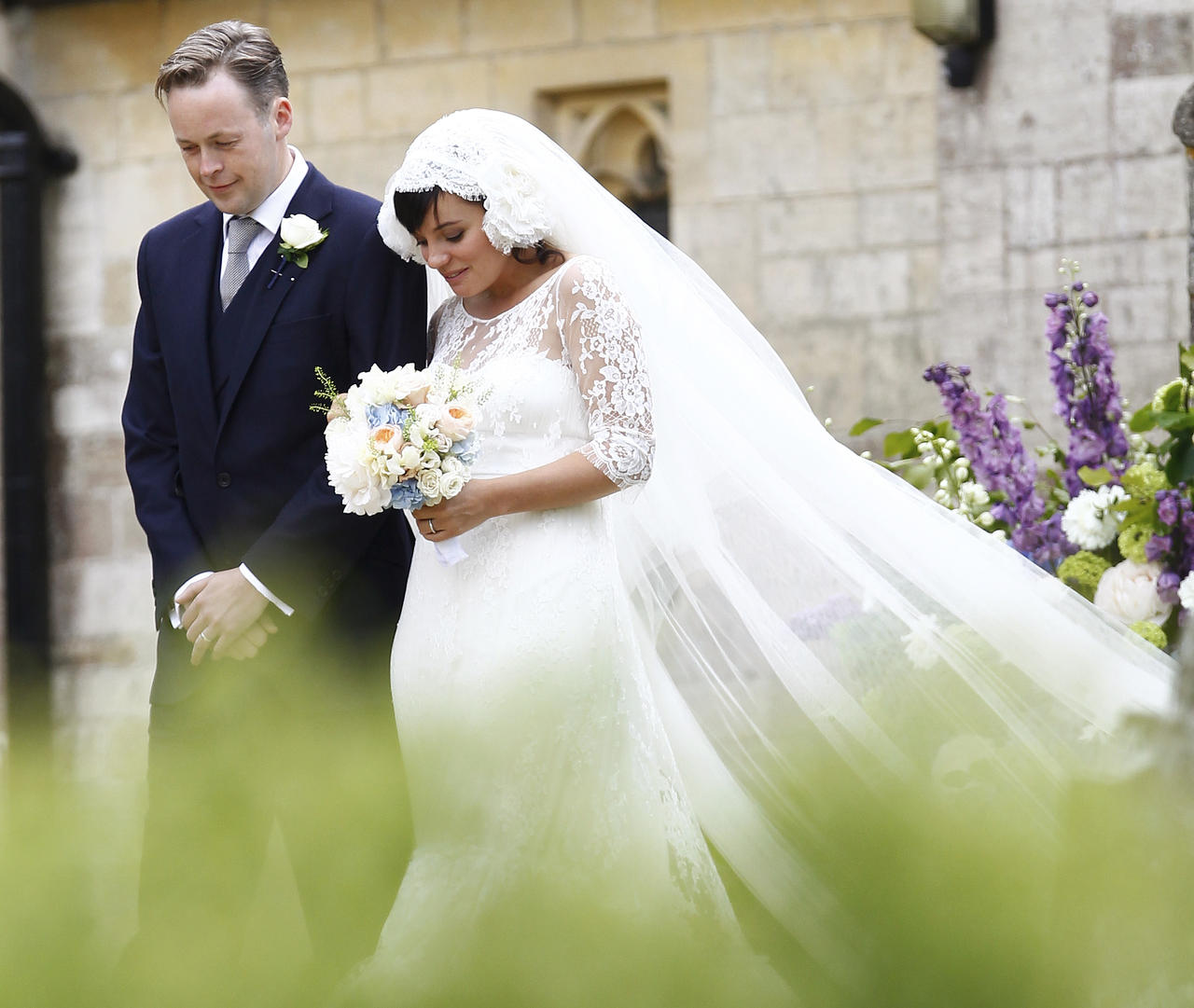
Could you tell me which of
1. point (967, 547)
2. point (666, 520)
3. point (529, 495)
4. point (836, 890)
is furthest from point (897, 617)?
point (836, 890)

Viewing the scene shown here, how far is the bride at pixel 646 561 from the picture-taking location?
273cm

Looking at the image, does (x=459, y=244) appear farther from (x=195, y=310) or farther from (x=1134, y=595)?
(x=1134, y=595)

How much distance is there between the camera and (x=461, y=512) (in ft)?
8.91

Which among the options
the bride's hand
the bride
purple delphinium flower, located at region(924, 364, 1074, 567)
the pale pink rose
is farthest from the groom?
purple delphinium flower, located at region(924, 364, 1074, 567)

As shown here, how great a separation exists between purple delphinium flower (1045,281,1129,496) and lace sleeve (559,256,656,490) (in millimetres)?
995

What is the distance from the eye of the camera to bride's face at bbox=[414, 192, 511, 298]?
2.83 metres

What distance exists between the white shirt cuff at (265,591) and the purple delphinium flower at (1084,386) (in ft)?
5.40

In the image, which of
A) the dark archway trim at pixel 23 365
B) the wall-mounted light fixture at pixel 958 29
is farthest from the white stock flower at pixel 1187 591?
the dark archway trim at pixel 23 365

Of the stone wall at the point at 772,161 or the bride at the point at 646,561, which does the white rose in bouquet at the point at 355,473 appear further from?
the stone wall at the point at 772,161

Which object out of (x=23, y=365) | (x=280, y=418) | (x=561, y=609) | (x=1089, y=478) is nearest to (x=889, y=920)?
(x=561, y=609)

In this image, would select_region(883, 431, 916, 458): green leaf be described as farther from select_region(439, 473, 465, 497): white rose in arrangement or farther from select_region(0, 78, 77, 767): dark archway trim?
select_region(0, 78, 77, 767): dark archway trim

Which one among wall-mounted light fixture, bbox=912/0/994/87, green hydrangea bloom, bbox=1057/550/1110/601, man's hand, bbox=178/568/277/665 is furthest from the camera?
wall-mounted light fixture, bbox=912/0/994/87

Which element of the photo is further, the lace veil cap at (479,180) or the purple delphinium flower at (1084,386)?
the purple delphinium flower at (1084,386)

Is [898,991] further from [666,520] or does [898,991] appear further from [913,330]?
[913,330]
